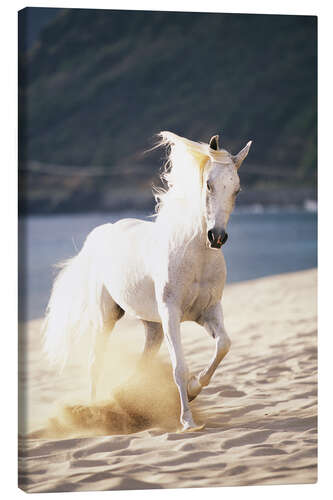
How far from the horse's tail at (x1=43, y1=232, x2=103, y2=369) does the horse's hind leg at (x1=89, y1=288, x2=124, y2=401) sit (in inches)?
2.2

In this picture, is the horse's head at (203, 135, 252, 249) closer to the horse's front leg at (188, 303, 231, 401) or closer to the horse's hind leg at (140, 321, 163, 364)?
the horse's front leg at (188, 303, 231, 401)

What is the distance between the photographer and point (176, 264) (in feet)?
13.0

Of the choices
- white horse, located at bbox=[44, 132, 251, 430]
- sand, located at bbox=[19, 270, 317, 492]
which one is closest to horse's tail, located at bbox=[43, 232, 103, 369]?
white horse, located at bbox=[44, 132, 251, 430]

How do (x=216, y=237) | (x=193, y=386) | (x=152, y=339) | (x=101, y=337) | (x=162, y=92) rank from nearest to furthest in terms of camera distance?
1. (x=216, y=237)
2. (x=193, y=386)
3. (x=152, y=339)
4. (x=101, y=337)
5. (x=162, y=92)

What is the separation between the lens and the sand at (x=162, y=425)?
13.1 feet

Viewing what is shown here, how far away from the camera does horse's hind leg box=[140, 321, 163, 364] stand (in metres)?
4.48

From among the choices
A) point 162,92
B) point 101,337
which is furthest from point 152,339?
point 162,92

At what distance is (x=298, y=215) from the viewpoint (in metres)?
6.00

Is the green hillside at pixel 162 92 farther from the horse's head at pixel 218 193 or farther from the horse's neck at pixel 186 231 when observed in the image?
the horse's head at pixel 218 193

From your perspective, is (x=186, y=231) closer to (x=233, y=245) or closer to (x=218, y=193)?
(x=218, y=193)

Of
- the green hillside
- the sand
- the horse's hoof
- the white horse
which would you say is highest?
the green hillside

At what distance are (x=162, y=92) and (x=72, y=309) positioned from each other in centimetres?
198
